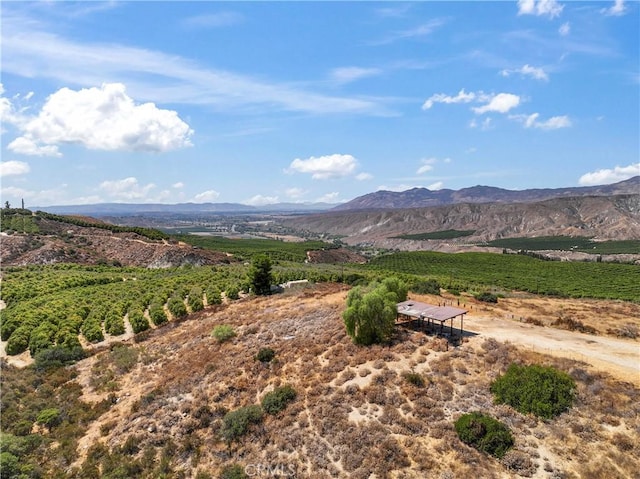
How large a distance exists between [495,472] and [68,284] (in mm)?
59054

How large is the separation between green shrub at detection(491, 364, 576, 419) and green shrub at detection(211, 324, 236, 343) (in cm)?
1942

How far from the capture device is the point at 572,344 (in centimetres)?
2552

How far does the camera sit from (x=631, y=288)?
228 feet

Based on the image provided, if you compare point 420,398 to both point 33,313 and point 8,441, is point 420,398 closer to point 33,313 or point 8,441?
point 8,441

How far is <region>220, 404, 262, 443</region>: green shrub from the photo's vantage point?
770 inches

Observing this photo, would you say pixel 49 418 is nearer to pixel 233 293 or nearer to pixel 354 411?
pixel 354 411

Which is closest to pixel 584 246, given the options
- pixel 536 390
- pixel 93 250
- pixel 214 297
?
pixel 214 297

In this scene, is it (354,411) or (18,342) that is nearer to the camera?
(354,411)

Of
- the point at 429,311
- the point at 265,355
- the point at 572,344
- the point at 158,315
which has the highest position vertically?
the point at 429,311

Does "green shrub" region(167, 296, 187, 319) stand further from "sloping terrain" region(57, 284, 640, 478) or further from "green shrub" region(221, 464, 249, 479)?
"green shrub" region(221, 464, 249, 479)

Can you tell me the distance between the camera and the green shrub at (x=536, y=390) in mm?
18250

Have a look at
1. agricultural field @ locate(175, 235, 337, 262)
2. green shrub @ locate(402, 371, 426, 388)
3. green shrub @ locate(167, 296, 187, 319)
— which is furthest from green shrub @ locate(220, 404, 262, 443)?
agricultural field @ locate(175, 235, 337, 262)

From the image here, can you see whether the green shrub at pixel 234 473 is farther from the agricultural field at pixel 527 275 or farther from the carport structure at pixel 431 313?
the agricultural field at pixel 527 275

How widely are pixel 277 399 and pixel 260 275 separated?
24.5 m
